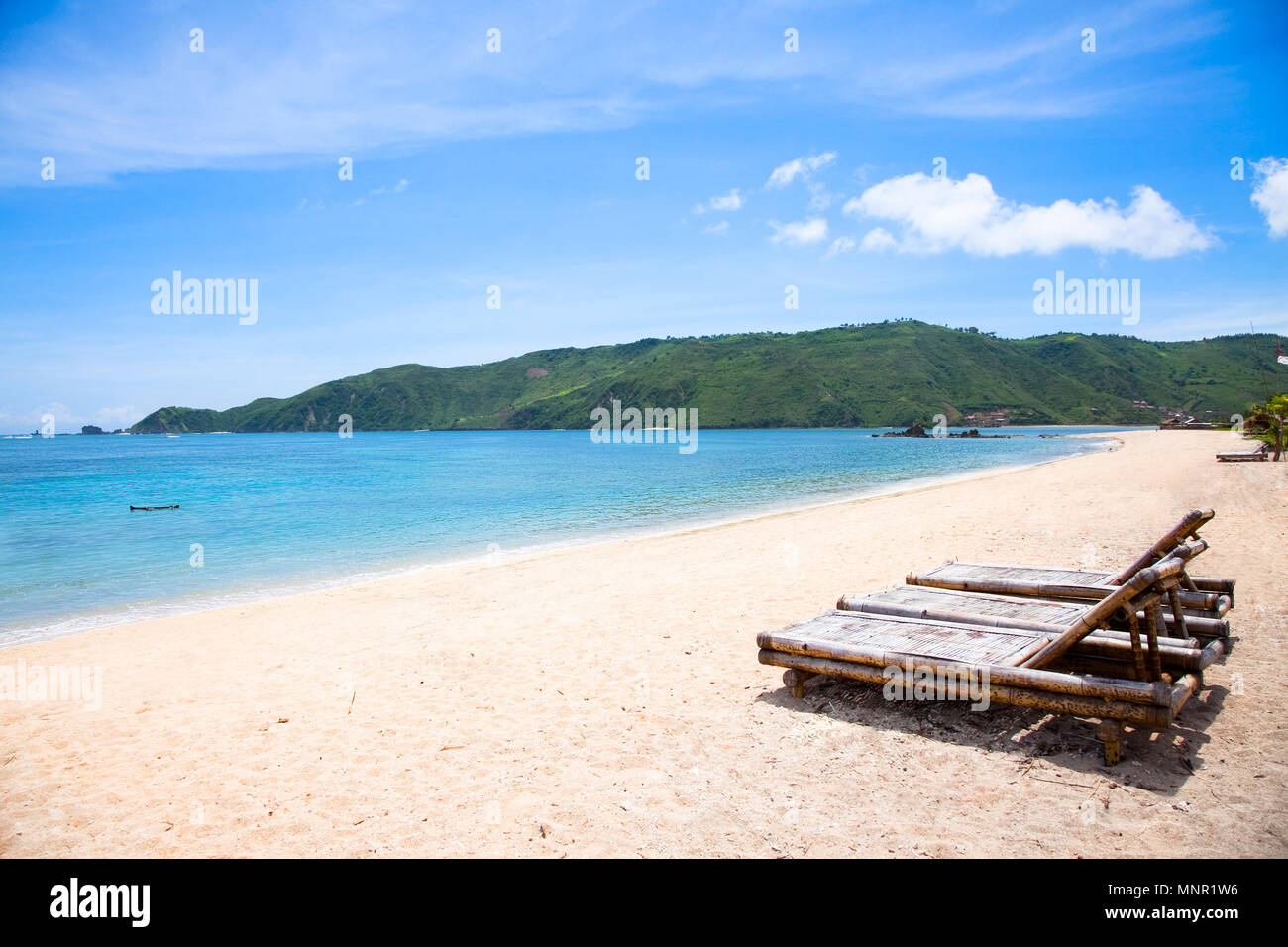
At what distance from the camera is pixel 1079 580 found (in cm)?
792

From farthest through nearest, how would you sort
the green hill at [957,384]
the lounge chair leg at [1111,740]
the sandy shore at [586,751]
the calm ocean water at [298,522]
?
the green hill at [957,384]
the calm ocean water at [298,522]
the lounge chair leg at [1111,740]
the sandy shore at [586,751]

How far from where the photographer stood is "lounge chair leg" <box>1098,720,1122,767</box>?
479cm

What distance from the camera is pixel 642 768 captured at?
16.7 ft

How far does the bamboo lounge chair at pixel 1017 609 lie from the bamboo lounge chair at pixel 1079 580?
79 mm

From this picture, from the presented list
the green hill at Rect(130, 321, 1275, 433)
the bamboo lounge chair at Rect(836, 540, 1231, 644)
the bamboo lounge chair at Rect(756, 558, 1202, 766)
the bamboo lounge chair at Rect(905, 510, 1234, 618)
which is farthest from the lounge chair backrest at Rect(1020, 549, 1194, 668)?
the green hill at Rect(130, 321, 1275, 433)

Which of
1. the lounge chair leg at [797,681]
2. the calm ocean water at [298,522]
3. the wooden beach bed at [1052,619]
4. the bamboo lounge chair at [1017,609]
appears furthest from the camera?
the calm ocean water at [298,522]

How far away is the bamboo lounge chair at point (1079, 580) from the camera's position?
21.0ft

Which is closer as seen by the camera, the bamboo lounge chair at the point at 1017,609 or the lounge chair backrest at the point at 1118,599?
the lounge chair backrest at the point at 1118,599

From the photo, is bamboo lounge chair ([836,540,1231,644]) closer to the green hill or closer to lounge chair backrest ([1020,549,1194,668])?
lounge chair backrest ([1020,549,1194,668])

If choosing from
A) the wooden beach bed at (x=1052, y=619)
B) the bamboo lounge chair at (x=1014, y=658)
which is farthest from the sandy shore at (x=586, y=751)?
the wooden beach bed at (x=1052, y=619)

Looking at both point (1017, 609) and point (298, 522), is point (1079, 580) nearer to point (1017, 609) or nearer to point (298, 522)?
point (1017, 609)

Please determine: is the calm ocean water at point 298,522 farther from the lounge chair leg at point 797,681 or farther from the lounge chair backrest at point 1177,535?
the lounge chair backrest at point 1177,535

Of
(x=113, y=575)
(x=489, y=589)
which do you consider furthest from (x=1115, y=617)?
(x=113, y=575)
